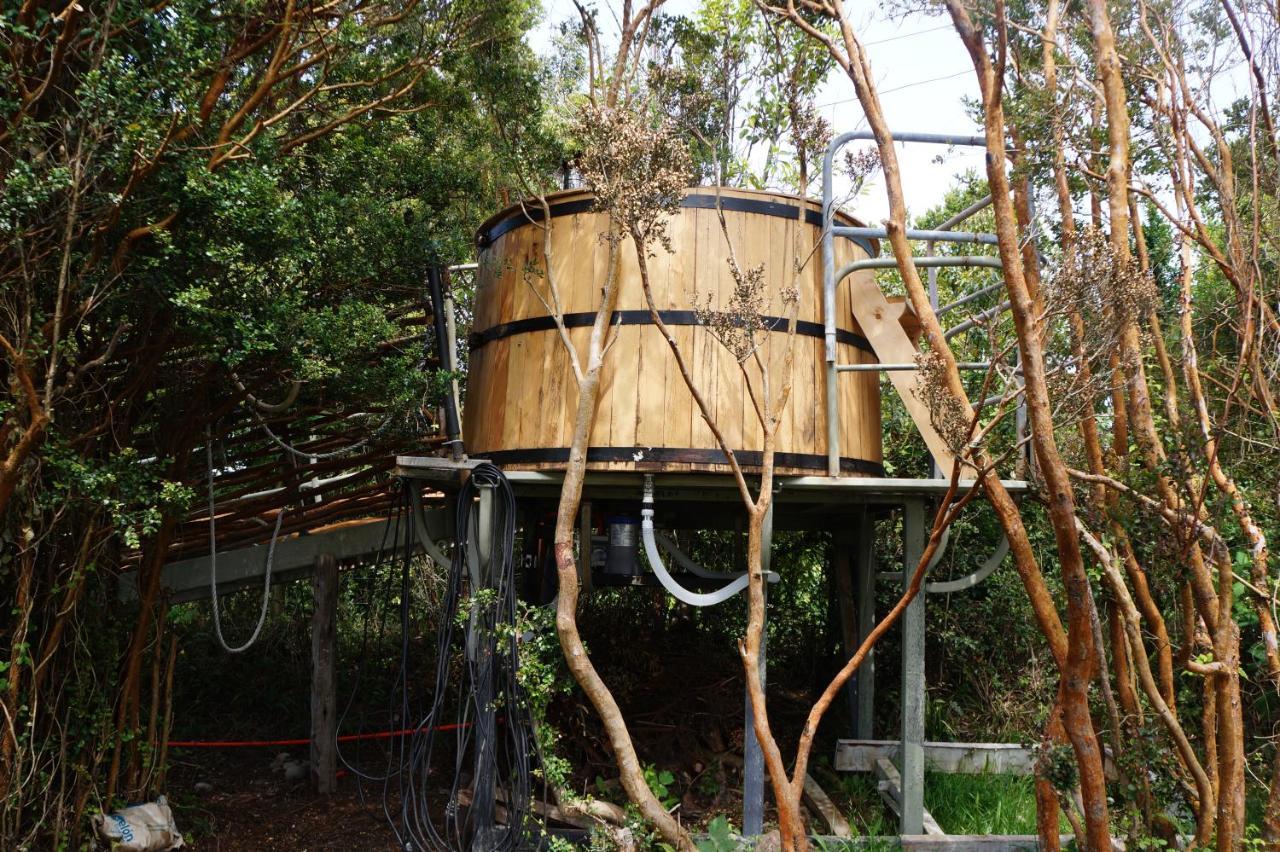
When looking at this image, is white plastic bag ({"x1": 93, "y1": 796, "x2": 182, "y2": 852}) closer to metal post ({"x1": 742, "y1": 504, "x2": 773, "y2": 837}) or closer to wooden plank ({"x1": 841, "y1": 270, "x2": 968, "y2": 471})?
metal post ({"x1": 742, "y1": 504, "x2": 773, "y2": 837})

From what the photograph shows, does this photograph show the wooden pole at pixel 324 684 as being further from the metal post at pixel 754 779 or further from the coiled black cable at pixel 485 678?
the metal post at pixel 754 779

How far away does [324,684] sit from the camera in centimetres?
568

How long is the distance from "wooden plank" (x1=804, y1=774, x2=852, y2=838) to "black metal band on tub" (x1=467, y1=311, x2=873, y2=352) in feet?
7.69

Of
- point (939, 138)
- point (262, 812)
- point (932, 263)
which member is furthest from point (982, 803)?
point (262, 812)

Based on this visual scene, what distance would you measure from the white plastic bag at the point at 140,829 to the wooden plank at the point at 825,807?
10.3 ft

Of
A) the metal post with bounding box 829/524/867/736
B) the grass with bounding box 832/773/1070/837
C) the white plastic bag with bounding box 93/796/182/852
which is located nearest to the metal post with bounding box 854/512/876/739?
the metal post with bounding box 829/524/867/736

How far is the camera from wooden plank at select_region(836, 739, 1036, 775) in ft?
16.4

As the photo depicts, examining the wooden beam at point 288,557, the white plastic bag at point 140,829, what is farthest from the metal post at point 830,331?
the white plastic bag at point 140,829

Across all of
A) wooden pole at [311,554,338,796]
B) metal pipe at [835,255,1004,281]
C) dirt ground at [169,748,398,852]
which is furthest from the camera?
wooden pole at [311,554,338,796]

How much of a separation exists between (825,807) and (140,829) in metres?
3.33

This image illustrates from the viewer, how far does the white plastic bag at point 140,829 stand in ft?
13.2

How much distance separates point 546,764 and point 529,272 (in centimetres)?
236

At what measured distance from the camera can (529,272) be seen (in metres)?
4.70

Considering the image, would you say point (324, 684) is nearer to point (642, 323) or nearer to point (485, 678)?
point (485, 678)
